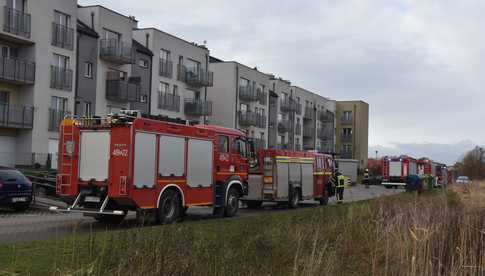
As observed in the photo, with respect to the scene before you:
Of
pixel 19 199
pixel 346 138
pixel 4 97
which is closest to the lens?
pixel 19 199

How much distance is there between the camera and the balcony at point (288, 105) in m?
71.9

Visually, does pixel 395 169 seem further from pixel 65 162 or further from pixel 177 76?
pixel 65 162

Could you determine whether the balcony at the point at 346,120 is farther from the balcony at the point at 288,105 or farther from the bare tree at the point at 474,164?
the balcony at the point at 288,105

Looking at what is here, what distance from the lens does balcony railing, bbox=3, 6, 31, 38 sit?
31234 mm

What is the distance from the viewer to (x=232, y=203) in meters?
19.5

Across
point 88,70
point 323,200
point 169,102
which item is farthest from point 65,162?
point 169,102

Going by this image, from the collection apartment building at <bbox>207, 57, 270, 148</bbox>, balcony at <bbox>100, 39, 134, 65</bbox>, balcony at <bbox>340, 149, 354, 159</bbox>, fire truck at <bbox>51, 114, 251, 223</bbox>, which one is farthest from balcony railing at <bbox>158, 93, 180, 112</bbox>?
balcony at <bbox>340, 149, 354, 159</bbox>

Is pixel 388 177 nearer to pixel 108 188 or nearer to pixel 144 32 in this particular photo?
pixel 144 32

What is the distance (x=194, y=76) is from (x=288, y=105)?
25121 mm

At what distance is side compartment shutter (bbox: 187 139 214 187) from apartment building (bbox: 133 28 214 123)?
2674 cm

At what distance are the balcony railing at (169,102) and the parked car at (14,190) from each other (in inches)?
1034

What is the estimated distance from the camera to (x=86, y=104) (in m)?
38.1

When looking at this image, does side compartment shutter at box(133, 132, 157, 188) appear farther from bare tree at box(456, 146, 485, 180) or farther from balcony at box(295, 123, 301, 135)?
bare tree at box(456, 146, 485, 180)

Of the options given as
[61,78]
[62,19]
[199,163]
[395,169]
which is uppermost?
[62,19]
